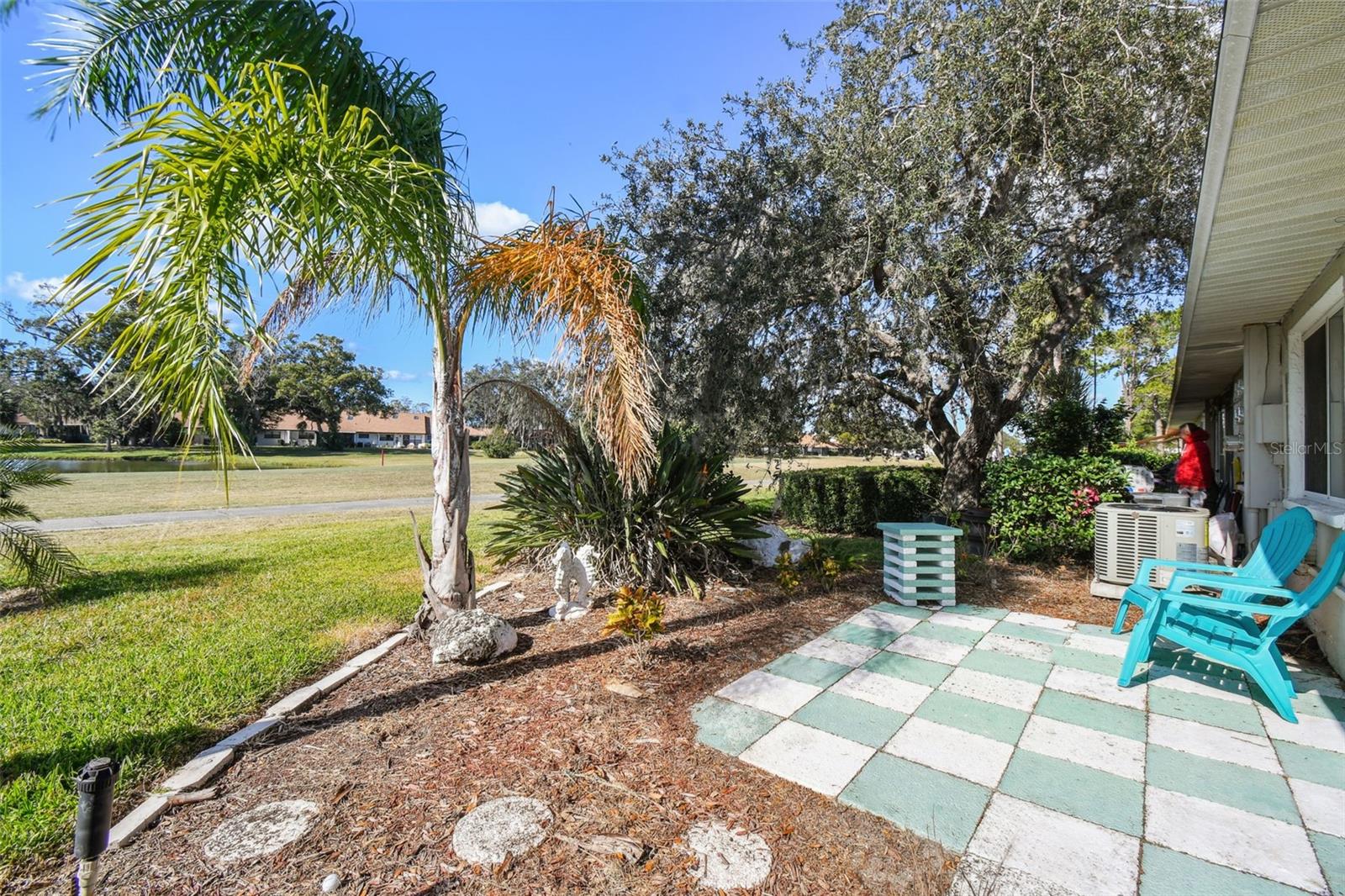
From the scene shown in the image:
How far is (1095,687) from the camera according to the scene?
3398mm

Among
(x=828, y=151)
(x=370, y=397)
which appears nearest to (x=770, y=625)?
(x=828, y=151)

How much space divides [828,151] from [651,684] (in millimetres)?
5333

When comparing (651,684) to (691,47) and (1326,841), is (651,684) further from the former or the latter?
(691,47)

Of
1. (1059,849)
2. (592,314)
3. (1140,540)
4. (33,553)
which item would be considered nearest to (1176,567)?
(1140,540)

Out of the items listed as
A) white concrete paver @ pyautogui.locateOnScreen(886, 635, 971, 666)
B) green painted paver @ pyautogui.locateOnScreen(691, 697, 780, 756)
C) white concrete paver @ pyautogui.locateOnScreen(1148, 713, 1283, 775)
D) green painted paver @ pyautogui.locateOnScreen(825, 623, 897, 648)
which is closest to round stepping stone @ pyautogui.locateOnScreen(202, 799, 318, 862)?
green painted paver @ pyautogui.locateOnScreen(691, 697, 780, 756)

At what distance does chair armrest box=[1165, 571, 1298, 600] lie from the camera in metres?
3.09

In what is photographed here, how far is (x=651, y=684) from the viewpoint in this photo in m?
3.51

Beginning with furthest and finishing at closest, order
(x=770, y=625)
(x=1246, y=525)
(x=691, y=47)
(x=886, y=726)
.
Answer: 1. (x=691, y=47)
2. (x=1246, y=525)
3. (x=770, y=625)
4. (x=886, y=726)

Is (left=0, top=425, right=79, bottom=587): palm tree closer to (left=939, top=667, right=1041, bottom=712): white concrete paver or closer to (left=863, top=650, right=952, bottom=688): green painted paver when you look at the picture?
(left=863, top=650, right=952, bottom=688): green painted paver

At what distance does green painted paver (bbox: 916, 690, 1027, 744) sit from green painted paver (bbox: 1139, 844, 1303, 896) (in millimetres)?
820

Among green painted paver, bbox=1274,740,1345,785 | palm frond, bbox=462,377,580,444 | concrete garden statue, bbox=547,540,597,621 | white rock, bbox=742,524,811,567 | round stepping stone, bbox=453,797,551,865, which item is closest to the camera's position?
Answer: round stepping stone, bbox=453,797,551,865

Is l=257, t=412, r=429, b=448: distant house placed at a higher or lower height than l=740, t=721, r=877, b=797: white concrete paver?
higher

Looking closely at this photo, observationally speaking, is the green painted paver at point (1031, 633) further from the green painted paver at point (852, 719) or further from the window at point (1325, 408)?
the window at point (1325, 408)

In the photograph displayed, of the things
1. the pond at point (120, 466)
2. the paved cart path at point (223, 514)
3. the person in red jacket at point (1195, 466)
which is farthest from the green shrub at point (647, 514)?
the pond at point (120, 466)
